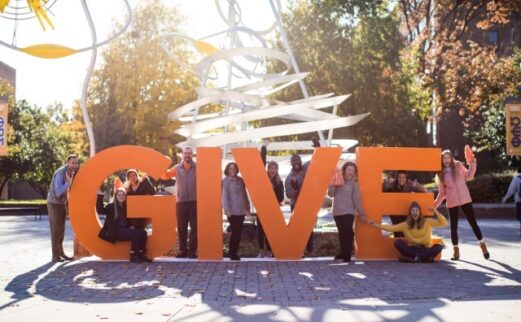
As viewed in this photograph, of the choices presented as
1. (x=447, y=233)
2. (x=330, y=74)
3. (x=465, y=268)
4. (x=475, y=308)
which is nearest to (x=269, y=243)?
(x=465, y=268)

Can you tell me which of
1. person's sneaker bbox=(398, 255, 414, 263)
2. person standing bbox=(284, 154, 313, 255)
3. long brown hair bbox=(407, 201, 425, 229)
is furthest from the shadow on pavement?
person standing bbox=(284, 154, 313, 255)

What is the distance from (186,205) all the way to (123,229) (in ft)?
3.93

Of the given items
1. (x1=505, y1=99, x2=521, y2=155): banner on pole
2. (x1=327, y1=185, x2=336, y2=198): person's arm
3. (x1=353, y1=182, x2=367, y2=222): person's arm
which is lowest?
(x1=353, y1=182, x2=367, y2=222): person's arm

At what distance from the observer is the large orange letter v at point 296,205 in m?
11.5

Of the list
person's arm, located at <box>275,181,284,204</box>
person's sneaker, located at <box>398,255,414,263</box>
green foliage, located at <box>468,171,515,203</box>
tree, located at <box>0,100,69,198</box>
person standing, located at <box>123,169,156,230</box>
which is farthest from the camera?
tree, located at <box>0,100,69,198</box>

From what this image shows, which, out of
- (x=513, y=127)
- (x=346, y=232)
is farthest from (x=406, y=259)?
(x=513, y=127)

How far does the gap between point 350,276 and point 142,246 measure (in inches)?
155

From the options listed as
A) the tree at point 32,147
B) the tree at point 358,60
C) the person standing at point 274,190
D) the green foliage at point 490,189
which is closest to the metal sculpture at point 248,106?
the person standing at point 274,190

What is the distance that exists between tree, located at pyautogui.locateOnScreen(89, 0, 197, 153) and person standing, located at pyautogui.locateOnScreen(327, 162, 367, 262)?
25.6 metres

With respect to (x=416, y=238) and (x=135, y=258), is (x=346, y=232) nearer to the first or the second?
(x=416, y=238)

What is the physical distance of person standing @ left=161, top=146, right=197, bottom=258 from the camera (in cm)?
1191

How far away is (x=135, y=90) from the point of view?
36.2m

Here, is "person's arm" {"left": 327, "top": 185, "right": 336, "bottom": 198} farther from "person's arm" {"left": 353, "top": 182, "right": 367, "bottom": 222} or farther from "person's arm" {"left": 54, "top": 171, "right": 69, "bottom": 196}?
"person's arm" {"left": 54, "top": 171, "right": 69, "bottom": 196}

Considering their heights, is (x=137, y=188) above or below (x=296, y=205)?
above
